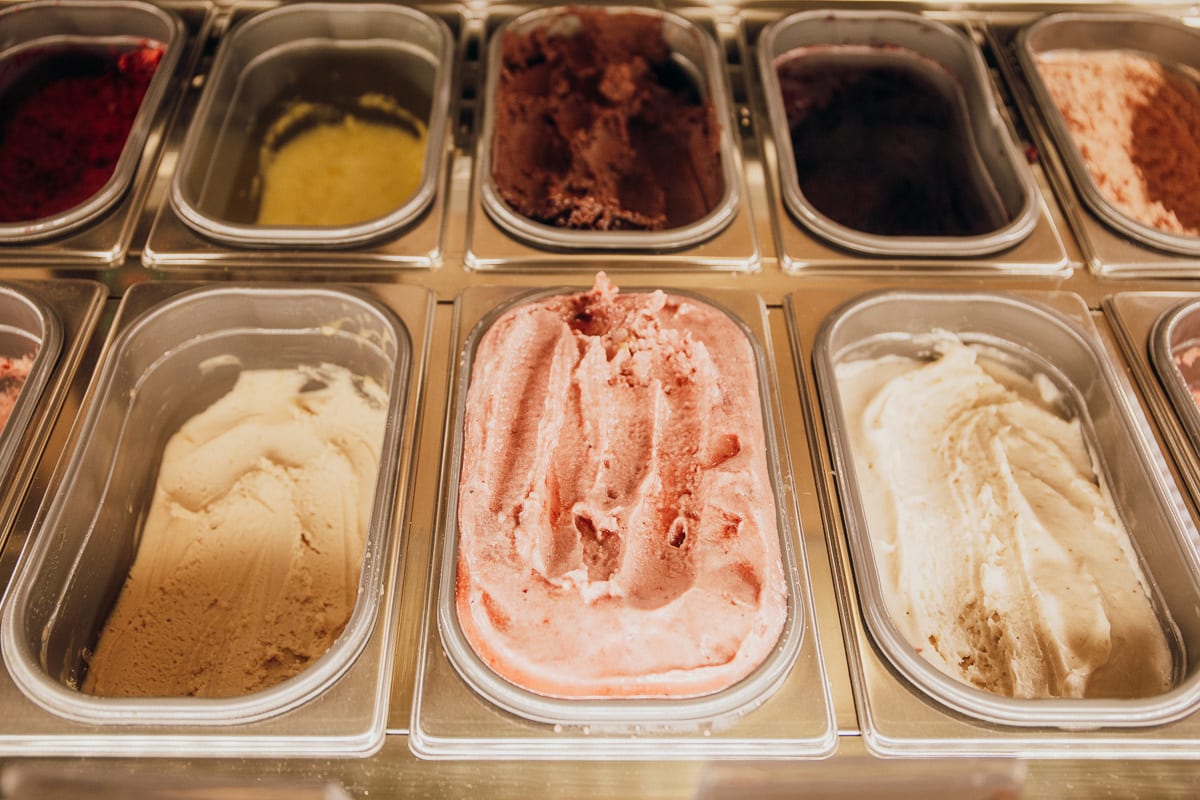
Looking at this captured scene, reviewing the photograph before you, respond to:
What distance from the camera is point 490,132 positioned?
1.84 m

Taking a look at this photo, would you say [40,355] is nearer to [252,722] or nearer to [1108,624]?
[252,722]

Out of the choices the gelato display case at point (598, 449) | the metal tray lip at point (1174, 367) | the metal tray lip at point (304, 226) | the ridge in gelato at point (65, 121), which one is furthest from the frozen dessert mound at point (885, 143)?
the ridge in gelato at point (65, 121)

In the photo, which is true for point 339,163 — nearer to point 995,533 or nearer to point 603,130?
point 603,130

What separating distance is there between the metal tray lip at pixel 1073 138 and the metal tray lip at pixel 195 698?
1510 mm

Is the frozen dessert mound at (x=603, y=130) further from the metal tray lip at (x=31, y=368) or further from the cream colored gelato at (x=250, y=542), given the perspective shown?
the metal tray lip at (x=31, y=368)

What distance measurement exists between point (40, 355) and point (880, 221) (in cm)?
173

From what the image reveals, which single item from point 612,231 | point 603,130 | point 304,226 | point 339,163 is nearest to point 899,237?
point 612,231

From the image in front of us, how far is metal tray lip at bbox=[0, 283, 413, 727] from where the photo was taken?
1.13 metres

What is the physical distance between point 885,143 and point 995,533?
3.53 feet

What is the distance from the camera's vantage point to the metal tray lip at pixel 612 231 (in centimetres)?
167

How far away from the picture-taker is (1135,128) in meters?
2.06

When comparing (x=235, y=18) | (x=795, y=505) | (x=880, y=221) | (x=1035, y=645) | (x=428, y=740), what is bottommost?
(x=428, y=740)

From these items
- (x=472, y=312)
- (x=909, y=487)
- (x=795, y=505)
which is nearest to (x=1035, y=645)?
(x=909, y=487)

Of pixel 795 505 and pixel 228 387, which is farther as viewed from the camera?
pixel 228 387
